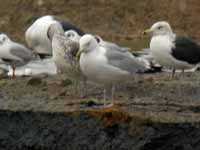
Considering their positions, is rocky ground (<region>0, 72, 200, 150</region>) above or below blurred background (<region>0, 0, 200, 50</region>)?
below

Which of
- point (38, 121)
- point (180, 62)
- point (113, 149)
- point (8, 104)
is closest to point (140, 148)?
point (113, 149)

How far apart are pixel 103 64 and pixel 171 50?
9.88 ft

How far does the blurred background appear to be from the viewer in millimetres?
26562

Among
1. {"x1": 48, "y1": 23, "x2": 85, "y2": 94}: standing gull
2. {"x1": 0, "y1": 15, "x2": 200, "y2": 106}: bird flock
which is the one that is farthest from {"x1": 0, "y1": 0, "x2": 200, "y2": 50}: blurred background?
{"x1": 48, "y1": 23, "x2": 85, "y2": 94}: standing gull

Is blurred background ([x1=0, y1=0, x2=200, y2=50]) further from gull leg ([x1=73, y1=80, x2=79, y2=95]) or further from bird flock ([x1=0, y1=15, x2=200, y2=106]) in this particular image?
gull leg ([x1=73, y1=80, x2=79, y2=95])

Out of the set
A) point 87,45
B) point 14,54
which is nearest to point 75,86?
point 87,45

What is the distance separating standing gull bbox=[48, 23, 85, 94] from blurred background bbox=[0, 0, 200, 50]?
1544 centimetres

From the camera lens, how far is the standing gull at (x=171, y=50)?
36.4ft

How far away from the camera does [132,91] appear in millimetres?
9258

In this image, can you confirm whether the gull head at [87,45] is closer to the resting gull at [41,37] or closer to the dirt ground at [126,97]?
the dirt ground at [126,97]

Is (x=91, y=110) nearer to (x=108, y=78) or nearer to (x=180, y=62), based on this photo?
(x=108, y=78)

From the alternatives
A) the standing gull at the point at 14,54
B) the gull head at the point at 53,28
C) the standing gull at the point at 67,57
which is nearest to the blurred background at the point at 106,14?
the gull head at the point at 53,28

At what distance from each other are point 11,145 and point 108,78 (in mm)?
1193

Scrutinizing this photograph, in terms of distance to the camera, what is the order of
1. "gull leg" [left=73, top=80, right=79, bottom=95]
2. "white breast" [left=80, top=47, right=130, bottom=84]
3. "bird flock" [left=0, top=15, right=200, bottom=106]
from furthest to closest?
"gull leg" [left=73, top=80, right=79, bottom=95] < "bird flock" [left=0, top=15, right=200, bottom=106] < "white breast" [left=80, top=47, right=130, bottom=84]
